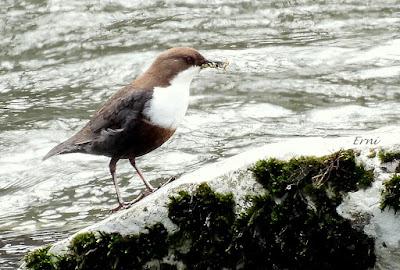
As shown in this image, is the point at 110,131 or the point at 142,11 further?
the point at 142,11

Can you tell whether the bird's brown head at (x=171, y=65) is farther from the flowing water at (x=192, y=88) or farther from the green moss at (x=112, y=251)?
the green moss at (x=112, y=251)

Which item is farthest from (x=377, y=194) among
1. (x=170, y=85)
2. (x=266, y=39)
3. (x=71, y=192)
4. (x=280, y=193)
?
(x=266, y=39)

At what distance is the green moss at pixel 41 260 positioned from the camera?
383 cm

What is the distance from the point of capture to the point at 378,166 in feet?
12.0

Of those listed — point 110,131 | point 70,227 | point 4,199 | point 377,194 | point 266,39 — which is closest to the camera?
point 377,194

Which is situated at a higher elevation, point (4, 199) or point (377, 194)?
point (377, 194)

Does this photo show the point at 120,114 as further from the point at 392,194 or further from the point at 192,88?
the point at 192,88

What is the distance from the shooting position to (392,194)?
11.7 ft

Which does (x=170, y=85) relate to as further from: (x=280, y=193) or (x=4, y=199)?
(x=4, y=199)

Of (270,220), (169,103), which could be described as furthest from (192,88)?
(270,220)

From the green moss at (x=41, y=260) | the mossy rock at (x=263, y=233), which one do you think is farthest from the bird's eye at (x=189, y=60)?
the green moss at (x=41, y=260)

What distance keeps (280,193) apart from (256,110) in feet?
14.3

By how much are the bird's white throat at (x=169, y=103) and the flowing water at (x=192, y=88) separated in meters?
1.02

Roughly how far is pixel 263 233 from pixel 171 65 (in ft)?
4.96
